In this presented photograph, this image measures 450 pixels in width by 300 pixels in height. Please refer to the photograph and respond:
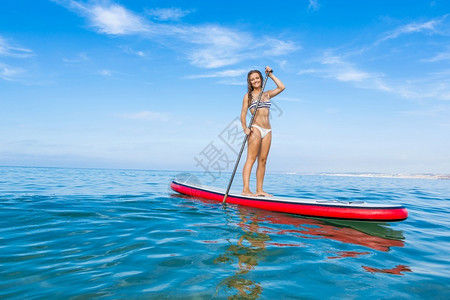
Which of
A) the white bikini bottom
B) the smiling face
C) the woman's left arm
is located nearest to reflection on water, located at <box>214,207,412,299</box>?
the white bikini bottom

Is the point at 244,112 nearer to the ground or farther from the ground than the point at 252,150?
farther from the ground

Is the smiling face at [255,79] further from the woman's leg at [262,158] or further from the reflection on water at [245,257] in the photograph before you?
the reflection on water at [245,257]

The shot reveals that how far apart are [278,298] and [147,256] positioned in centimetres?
157

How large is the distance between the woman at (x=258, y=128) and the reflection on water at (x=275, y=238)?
3.21 feet

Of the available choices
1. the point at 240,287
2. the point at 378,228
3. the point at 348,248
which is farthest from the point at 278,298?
the point at 378,228

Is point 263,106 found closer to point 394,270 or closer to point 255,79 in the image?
point 255,79

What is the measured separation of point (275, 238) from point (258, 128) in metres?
3.24

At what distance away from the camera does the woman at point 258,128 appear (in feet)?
21.9

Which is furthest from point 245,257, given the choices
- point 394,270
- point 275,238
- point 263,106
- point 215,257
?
point 263,106

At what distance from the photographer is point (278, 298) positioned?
223 cm

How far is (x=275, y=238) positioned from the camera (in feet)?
12.8

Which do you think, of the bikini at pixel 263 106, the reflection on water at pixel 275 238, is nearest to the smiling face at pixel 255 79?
the bikini at pixel 263 106

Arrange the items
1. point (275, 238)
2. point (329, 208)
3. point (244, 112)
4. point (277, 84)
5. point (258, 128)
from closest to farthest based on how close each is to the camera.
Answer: point (275, 238) < point (329, 208) < point (258, 128) < point (277, 84) < point (244, 112)

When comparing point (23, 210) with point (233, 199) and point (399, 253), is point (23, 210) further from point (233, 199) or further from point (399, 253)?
point (399, 253)
